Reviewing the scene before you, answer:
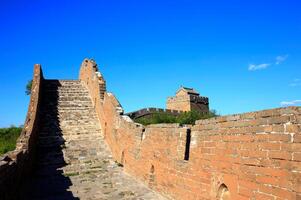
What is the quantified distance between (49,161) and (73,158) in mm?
862

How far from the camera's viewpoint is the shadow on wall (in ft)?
29.8

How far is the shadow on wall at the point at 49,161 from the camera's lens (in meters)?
9.08

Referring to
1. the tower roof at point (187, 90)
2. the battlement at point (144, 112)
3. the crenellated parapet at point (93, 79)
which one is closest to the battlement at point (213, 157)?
the crenellated parapet at point (93, 79)

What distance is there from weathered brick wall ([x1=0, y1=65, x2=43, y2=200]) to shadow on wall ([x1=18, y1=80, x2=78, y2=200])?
1.27ft

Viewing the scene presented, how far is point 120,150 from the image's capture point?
12539 millimetres

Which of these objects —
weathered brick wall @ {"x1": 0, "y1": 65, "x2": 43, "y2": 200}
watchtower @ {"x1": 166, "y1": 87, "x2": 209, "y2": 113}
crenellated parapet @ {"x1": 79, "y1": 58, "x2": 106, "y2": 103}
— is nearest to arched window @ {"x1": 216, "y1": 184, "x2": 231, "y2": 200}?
weathered brick wall @ {"x1": 0, "y1": 65, "x2": 43, "y2": 200}

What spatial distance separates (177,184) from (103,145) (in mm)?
6791

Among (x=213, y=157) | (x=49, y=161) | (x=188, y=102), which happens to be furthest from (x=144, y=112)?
(x=213, y=157)

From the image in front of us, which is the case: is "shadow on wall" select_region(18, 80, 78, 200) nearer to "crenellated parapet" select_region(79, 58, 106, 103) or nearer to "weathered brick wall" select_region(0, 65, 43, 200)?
"weathered brick wall" select_region(0, 65, 43, 200)

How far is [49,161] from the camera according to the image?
12320 mm

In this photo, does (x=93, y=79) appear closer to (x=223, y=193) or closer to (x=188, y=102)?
(x=223, y=193)

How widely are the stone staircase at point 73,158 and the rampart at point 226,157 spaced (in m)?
0.83

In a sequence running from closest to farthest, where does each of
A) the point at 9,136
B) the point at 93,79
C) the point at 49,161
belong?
the point at 49,161 → the point at 93,79 → the point at 9,136

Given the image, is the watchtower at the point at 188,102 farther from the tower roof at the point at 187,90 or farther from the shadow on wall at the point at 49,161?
the shadow on wall at the point at 49,161
